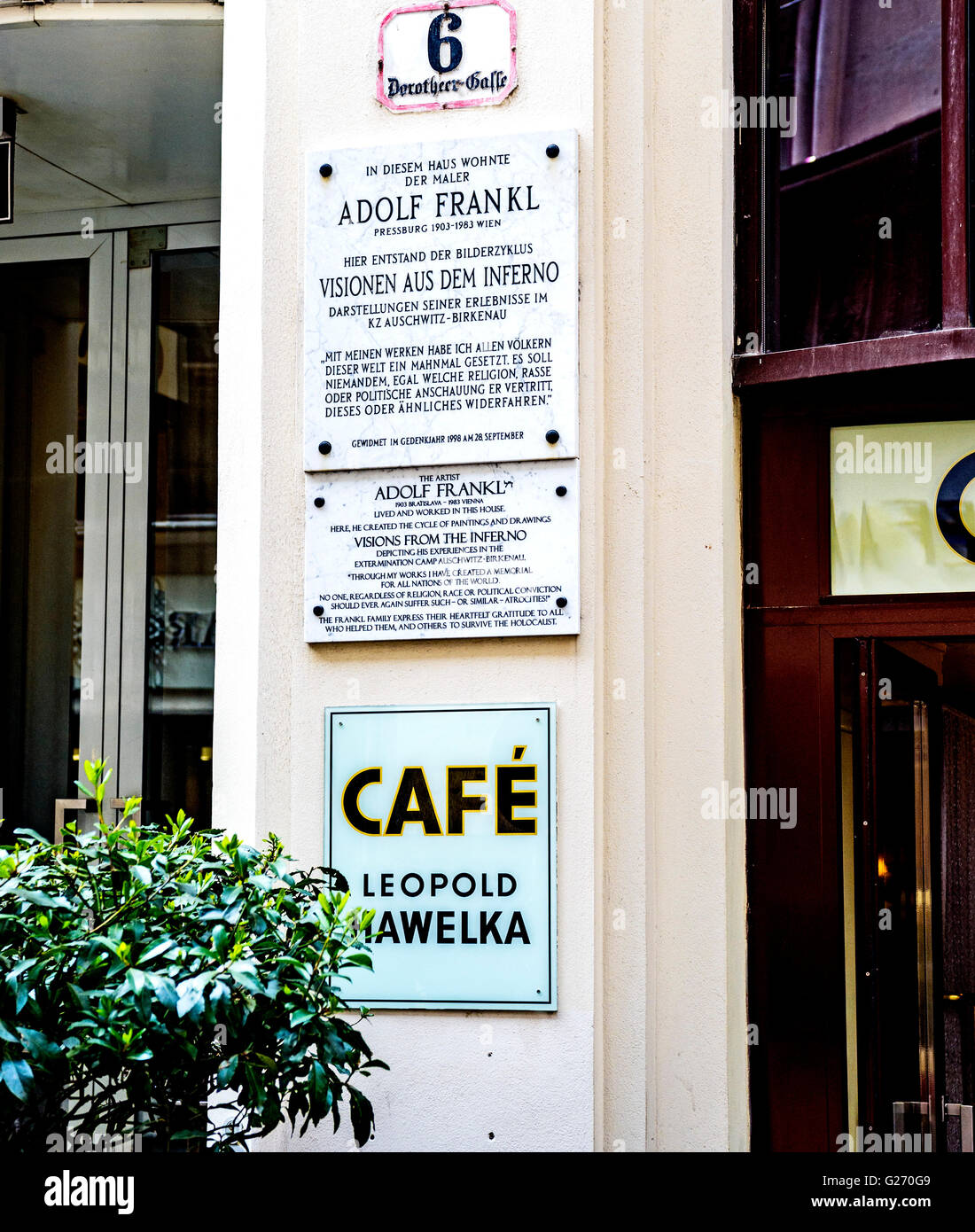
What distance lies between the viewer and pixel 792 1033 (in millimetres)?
4895

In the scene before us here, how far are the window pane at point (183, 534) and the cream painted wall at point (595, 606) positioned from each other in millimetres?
1362

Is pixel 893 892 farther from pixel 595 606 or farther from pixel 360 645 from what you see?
pixel 360 645

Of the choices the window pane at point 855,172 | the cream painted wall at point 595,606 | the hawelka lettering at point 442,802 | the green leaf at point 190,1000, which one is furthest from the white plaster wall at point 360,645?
the green leaf at point 190,1000

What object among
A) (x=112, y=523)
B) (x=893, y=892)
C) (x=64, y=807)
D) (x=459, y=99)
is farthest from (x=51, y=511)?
(x=893, y=892)

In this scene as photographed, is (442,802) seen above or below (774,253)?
below

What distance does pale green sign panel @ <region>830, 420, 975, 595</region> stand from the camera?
4895mm

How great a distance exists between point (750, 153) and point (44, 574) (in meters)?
3.66

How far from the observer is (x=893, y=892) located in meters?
5.09

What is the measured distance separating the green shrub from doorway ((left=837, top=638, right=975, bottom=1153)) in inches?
79.0

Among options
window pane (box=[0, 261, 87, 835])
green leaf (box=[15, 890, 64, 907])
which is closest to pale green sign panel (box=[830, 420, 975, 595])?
green leaf (box=[15, 890, 64, 907])

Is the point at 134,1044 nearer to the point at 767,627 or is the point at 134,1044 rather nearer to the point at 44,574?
the point at 767,627

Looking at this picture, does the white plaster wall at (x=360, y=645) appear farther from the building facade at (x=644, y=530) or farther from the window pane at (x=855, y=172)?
the window pane at (x=855, y=172)

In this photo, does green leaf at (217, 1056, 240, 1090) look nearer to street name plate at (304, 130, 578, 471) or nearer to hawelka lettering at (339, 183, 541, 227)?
street name plate at (304, 130, 578, 471)

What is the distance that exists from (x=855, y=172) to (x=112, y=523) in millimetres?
3553
